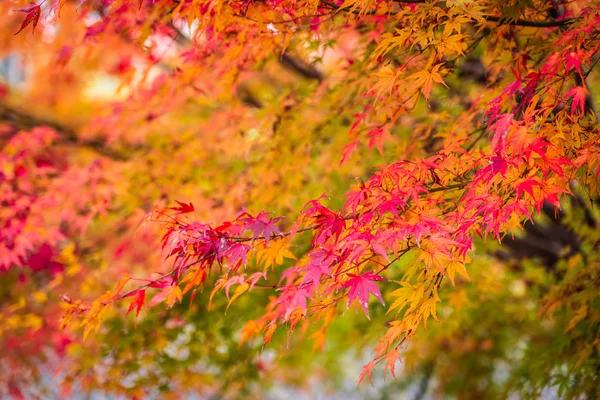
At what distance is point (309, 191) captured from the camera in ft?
13.5

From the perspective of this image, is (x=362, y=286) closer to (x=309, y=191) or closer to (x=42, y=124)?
(x=309, y=191)

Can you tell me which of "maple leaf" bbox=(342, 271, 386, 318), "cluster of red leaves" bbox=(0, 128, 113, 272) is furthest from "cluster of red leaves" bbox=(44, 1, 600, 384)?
"cluster of red leaves" bbox=(0, 128, 113, 272)

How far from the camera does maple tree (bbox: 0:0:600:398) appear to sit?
219cm

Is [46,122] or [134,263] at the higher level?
[46,122]

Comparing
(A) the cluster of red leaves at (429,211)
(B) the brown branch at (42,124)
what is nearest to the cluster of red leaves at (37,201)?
(B) the brown branch at (42,124)

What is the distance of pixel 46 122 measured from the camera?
553cm

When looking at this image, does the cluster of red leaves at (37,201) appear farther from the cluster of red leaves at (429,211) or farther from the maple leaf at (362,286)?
the maple leaf at (362,286)

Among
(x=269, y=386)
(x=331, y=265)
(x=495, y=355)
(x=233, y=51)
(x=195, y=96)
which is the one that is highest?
(x=233, y=51)

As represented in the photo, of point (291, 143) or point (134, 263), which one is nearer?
point (291, 143)

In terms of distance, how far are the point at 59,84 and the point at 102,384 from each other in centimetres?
440


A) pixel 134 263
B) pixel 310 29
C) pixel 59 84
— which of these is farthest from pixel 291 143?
pixel 59 84

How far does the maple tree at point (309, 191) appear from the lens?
2186mm

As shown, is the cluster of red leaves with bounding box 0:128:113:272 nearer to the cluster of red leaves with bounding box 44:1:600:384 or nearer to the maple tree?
the maple tree

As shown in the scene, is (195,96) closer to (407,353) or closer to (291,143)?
(291,143)
